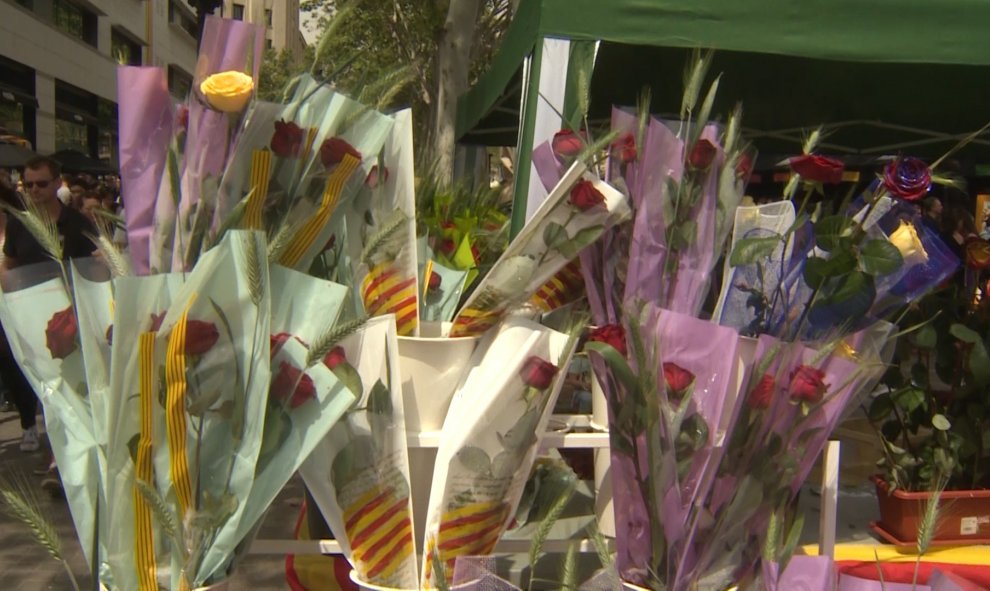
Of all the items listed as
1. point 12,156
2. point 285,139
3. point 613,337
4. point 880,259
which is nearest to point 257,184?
point 285,139

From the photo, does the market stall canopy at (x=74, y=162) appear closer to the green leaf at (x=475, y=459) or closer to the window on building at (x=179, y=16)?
the green leaf at (x=475, y=459)

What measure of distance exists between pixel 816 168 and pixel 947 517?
49.4 inches

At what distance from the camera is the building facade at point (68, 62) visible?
1902 cm

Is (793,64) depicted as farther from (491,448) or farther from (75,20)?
(75,20)

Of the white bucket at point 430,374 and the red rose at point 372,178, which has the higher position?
the red rose at point 372,178

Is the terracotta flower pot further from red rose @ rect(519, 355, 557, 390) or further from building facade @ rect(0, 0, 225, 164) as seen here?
building facade @ rect(0, 0, 225, 164)

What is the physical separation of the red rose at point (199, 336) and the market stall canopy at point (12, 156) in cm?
1028

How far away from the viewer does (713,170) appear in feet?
6.50

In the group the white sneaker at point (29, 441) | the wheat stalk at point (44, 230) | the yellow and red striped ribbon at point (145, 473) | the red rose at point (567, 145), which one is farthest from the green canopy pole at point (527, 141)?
the white sneaker at point (29, 441)

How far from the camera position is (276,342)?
4.85 ft

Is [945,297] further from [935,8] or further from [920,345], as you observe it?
[935,8]

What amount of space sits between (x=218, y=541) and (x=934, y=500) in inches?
43.5

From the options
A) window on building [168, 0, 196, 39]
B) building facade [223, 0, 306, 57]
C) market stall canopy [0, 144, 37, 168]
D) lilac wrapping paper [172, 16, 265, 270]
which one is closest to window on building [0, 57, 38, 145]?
building facade [223, 0, 306, 57]

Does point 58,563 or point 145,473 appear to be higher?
point 145,473
